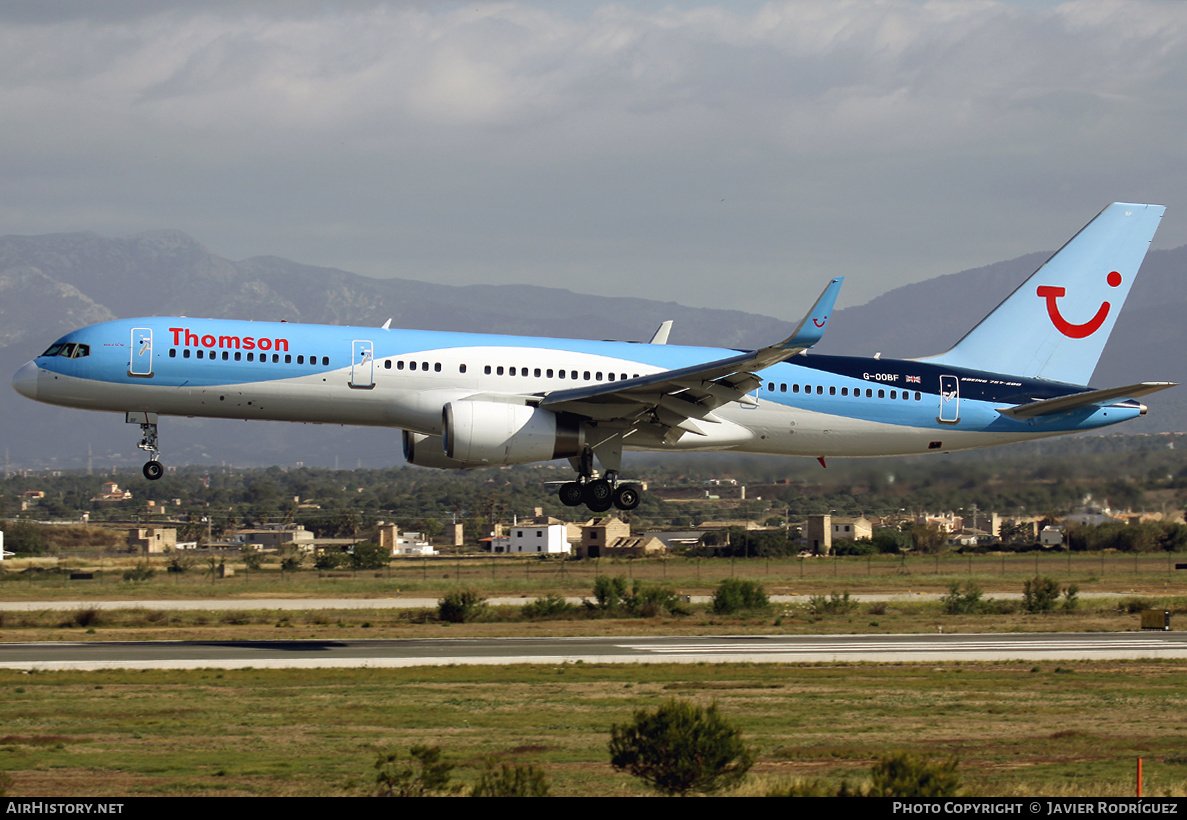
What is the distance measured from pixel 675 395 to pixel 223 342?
1272cm

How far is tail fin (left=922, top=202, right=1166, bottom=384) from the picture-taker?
136 ft

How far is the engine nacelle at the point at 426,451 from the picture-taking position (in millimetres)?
38969

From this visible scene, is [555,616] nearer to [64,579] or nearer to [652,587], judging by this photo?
[652,587]

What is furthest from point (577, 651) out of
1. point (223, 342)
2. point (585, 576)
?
point (585, 576)

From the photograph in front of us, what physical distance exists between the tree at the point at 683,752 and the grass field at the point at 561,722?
630 mm

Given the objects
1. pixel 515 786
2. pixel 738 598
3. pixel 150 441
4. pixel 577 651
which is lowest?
pixel 577 651

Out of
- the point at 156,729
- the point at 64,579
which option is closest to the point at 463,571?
the point at 64,579

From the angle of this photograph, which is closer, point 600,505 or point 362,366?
point 362,366

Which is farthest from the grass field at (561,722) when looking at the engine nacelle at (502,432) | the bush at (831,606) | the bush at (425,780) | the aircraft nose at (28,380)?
the bush at (831,606)

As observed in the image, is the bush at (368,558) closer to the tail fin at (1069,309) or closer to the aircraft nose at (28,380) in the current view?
the aircraft nose at (28,380)

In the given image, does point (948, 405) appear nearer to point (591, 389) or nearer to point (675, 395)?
point (675, 395)

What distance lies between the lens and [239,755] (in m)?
26.8

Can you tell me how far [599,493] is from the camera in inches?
1524

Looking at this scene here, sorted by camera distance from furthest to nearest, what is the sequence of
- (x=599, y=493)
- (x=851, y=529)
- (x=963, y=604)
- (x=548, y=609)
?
(x=851, y=529), (x=963, y=604), (x=548, y=609), (x=599, y=493)
